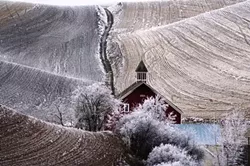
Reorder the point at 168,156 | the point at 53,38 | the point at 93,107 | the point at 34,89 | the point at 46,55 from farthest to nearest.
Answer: the point at 53,38, the point at 46,55, the point at 34,89, the point at 93,107, the point at 168,156

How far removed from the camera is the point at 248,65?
2132 inches

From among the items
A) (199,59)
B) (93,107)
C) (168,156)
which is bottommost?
(168,156)

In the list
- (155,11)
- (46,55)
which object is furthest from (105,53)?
(155,11)

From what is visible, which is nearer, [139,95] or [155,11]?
[139,95]

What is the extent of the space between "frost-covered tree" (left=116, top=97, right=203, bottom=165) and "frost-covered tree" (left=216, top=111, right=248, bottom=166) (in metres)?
1.27

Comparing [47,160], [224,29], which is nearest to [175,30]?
[224,29]

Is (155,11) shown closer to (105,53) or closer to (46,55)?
(105,53)

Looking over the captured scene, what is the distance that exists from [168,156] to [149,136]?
3.02m

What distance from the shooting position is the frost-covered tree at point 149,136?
30.5 metres

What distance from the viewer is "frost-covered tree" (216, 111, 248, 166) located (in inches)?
1220

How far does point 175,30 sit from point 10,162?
1681 inches

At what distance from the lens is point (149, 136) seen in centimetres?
3083

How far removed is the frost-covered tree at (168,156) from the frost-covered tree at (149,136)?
1281 mm

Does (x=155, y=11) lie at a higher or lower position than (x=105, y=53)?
higher
